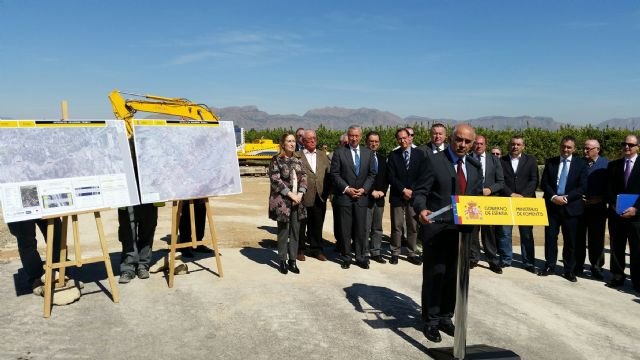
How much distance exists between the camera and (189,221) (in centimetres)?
737

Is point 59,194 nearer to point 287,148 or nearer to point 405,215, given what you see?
point 287,148

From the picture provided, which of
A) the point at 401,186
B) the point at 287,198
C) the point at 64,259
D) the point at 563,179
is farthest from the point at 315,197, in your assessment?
the point at 563,179

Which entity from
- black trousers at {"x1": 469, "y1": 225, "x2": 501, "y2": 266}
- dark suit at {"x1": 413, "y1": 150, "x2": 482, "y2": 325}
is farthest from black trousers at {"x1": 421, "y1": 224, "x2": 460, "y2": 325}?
black trousers at {"x1": 469, "y1": 225, "x2": 501, "y2": 266}

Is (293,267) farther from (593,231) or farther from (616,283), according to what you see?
(616,283)

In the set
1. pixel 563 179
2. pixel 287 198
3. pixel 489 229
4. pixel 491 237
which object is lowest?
pixel 491 237

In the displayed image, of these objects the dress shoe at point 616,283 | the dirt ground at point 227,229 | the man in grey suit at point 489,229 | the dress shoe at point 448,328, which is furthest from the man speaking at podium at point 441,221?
the dirt ground at point 227,229

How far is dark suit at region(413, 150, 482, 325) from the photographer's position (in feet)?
14.2

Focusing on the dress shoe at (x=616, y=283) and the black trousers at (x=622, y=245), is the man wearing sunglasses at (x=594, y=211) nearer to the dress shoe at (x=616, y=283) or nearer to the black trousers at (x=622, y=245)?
the black trousers at (x=622, y=245)

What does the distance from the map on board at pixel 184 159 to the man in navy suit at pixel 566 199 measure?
4503mm

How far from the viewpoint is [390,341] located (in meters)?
4.43

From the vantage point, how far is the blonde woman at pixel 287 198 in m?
6.44

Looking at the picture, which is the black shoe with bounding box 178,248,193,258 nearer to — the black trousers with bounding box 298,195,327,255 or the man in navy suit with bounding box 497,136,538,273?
the black trousers with bounding box 298,195,327,255

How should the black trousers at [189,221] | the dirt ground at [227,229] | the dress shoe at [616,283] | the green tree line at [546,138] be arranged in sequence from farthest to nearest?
the green tree line at [546,138], the dirt ground at [227,229], the black trousers at [189,221], the dress shoe at [616,283]

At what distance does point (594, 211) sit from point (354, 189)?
3.39m
